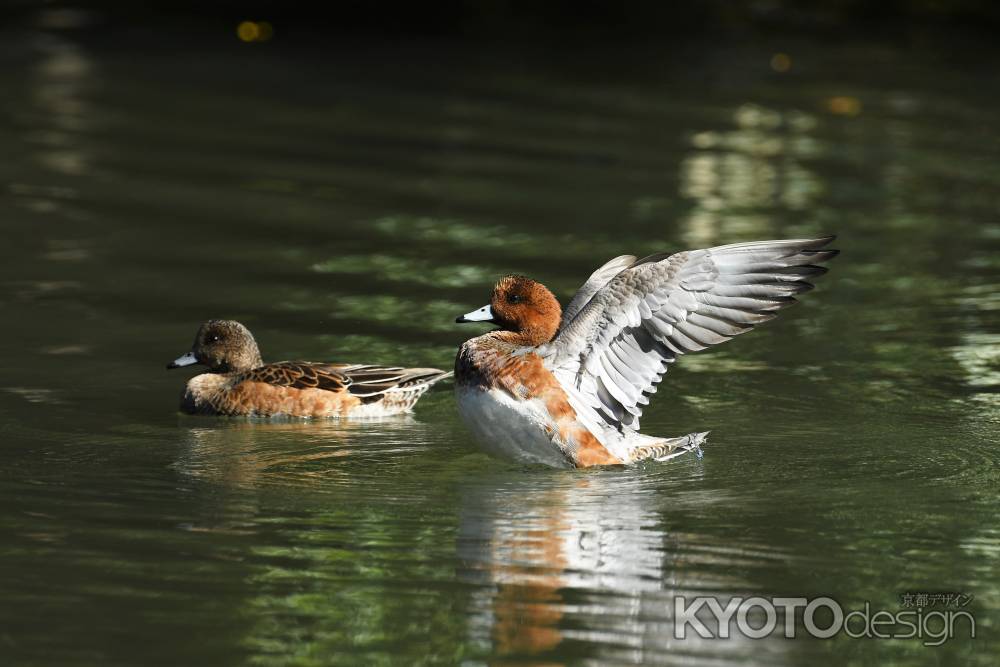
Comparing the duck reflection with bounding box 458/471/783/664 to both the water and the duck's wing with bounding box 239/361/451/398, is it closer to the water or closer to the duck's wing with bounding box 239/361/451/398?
the water

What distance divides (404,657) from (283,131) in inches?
411

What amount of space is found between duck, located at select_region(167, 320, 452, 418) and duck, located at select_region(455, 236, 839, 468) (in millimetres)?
1124

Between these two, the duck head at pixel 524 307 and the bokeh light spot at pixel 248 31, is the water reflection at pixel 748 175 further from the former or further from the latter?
the bokeh light spot at pixel 248 31

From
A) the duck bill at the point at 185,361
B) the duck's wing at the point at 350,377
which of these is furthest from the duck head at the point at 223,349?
the duck's wing at the point at 350,377

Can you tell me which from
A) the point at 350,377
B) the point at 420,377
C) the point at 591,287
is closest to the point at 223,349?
the point at 350,377

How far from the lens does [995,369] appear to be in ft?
30.0

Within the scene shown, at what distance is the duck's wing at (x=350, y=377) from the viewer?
8789mm

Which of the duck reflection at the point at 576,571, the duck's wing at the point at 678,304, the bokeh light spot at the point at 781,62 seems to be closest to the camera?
the duck reflection at the point at 576,571

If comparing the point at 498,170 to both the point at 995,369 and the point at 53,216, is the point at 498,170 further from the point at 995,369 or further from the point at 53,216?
the point at 995,369

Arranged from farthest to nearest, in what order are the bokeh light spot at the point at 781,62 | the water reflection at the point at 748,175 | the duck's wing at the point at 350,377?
the bokeh light spot at the point at 781,62, the water reflection at the point at 748,175, the duck's wing at the point at 350,377

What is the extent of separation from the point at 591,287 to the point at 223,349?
236cm

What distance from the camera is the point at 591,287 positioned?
312 inches

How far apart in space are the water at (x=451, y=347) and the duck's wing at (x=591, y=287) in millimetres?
716

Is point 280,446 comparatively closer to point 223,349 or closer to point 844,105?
point 223,349
